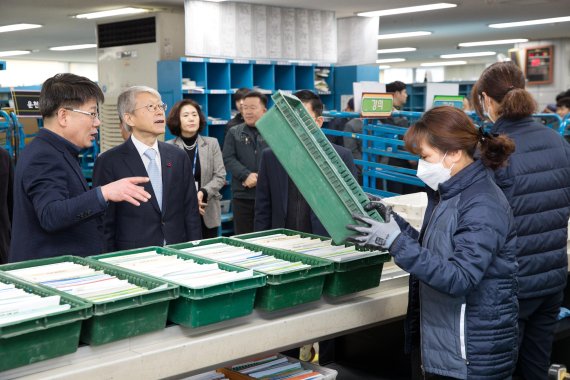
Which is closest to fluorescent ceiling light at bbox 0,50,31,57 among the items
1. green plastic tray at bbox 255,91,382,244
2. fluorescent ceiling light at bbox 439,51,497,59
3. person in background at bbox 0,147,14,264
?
fluorescent ceiling light at bbox 439,51,497,59

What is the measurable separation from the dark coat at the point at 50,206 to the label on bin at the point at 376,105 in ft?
16.3

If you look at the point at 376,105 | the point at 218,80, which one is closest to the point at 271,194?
the point at 376,105

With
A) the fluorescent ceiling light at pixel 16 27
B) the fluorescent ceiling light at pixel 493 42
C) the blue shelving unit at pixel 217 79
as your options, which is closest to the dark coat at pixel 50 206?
the blue shelving unit at pixel 217 79

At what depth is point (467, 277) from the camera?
2.33m

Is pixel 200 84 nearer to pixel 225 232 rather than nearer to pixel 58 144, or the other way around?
pixel 225 232

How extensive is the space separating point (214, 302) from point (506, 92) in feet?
6.02

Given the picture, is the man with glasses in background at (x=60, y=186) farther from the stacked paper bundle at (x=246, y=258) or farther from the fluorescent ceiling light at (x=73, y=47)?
the fluorescent ceiling light at (x=73, y=47)

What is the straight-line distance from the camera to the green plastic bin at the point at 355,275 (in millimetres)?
2646

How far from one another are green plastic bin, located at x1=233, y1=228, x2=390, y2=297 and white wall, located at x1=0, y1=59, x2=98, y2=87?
26865 millimetres

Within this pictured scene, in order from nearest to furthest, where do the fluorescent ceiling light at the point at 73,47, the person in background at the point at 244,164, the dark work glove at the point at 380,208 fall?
1. the dark work glove at the point at 380,208
2. the person in background at the point at 244,164
3. the fluorescent ceiling light at the point at 73,47

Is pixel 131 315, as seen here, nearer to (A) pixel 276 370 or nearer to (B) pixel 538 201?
(A) pixel 276 370

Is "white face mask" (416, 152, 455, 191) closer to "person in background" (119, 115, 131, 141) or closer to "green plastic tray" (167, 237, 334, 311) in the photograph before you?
"green plastic tray" (167, 237, 334, 311)

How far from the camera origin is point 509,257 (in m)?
2.50

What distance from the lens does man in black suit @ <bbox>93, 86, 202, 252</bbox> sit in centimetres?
369
